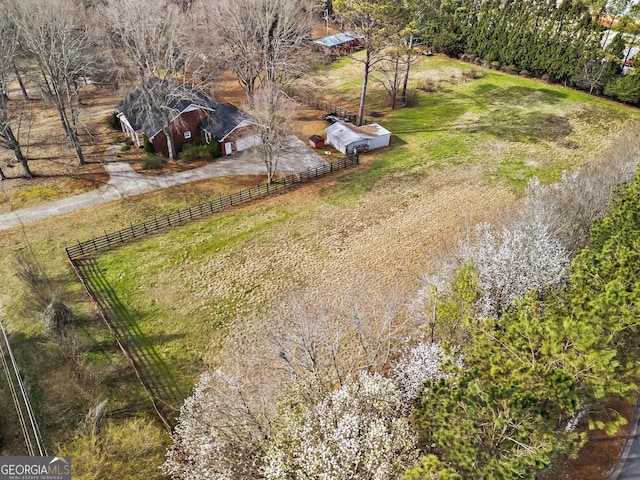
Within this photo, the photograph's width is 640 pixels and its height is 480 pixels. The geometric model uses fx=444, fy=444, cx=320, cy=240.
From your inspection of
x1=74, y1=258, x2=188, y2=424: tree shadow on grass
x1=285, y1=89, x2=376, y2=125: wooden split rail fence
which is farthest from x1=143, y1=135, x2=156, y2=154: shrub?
x1=285, y1=89, x2=376, y2=125: wooden split rail fence

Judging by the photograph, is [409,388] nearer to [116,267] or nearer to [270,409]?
[270,409]

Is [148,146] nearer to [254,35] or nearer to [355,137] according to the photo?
[254,35]

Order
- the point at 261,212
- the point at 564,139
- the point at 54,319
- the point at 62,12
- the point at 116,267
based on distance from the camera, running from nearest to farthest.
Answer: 1. the point at 54,319
2. the point at 116,267
3. the point at 261,212
4. the point at 62,12
5. the point at 564,139

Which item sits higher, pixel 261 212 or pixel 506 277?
pixel 506 277

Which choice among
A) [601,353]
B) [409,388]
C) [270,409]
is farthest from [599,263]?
[270,409]

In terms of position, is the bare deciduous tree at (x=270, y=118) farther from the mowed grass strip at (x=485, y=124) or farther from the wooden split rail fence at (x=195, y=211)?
the mowed grass strip at (x=485, y=124)

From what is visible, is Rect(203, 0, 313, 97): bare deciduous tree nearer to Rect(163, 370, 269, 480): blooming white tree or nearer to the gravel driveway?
the gravel driveway

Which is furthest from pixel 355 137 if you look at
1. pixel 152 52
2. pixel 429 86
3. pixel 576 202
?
pixel 576 202
